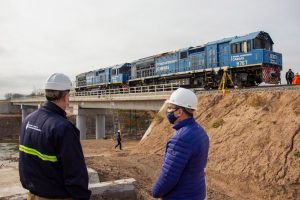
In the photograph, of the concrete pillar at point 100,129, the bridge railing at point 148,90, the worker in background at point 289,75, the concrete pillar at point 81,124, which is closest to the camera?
the worker in background at point 289,75

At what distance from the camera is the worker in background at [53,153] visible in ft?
11.3

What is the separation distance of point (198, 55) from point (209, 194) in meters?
18.6

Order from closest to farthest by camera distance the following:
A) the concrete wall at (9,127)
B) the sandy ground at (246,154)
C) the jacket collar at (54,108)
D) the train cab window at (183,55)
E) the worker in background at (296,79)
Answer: the jacket collar at (54,108) → the sandy ground at (246,154) → the worker in background at (296,79) → the train cab window at (183,55) → the concrete wall at (9,127)

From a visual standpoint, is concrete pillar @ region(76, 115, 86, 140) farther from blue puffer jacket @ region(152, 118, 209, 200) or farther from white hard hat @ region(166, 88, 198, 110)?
blue puffer jacket @ region(152, 118, 209, 200)

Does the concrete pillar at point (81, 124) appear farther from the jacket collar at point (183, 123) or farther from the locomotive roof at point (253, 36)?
the jacket collar at point (183, 123)

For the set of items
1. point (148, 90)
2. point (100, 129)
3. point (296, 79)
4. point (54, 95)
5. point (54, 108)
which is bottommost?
point (100, 129)

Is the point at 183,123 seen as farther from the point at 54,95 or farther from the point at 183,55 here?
the point at 183,55

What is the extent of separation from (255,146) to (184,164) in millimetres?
11054

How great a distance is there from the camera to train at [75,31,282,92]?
71.6ft

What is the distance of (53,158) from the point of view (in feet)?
11.5

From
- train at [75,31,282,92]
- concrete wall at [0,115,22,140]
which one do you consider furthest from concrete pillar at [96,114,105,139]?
concrete wall at [0,115,22,140]

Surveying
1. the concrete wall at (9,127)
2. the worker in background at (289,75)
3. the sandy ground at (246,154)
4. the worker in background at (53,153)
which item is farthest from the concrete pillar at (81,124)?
the worker in background at (53,153)

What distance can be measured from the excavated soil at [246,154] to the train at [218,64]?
4112 millimetres

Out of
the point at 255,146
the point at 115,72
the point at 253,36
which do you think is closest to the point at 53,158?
the point at 255,146
